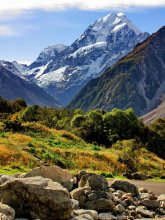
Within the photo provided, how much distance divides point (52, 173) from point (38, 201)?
714 cm

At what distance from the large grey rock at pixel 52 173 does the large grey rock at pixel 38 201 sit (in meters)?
5.02

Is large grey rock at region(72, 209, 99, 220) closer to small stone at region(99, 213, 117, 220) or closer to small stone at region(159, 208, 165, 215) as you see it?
small stone at region(99, 213, 117, 220)

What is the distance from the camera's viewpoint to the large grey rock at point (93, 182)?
3503 centimetres

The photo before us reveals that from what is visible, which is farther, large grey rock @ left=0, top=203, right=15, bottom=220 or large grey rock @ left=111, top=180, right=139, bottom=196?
large grey rock @ left=111, top=180, right=139, bottom=196

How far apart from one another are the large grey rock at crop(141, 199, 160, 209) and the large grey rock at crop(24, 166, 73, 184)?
17.7 ft

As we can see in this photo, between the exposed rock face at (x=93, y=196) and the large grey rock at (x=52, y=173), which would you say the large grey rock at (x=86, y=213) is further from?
the large grey rock at (x=52, y=173)

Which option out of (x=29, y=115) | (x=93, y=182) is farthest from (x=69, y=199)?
(x=29, y=115)

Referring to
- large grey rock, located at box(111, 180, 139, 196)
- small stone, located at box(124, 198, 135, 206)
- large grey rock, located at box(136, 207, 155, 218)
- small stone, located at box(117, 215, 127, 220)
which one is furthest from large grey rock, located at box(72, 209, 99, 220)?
large grey rock, located at box(111, 180, 139, 196)

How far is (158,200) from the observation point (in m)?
38.2

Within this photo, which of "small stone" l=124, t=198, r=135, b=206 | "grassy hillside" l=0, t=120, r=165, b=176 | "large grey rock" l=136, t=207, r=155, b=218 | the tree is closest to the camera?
"large grey rock" l=136, t=207, r=155, b=218

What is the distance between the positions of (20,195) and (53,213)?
199 centimetres

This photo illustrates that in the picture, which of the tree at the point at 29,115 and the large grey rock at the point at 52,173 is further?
the tree at the point at 29,115

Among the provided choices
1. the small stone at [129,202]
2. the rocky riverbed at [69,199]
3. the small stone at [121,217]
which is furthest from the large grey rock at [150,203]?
the small stone at [121,217]

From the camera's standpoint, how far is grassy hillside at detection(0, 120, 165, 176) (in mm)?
56584
